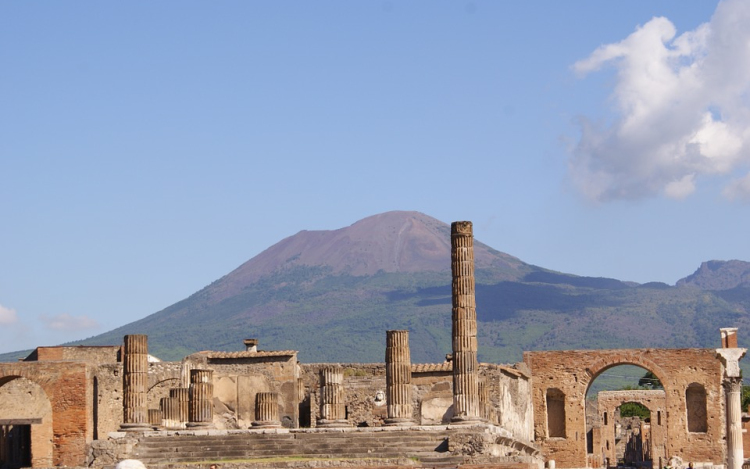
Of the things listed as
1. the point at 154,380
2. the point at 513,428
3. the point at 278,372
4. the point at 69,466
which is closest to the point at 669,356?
the point at 513,428

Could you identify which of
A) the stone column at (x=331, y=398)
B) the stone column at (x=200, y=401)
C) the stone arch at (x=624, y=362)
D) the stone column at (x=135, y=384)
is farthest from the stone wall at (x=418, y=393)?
the stone column at (x=135, y=384)

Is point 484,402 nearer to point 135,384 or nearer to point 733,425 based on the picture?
point 733,425

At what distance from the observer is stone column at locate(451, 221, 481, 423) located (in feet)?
135

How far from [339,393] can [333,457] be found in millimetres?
5073

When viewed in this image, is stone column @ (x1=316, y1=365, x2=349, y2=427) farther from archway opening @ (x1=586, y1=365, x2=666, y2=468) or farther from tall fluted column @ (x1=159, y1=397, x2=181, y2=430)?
archway opening @ (x1=586, y1=365, x2=666, y2=468)

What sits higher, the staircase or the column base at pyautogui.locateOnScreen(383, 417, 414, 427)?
the column base at pyautogui.locateOnScreen(383, 417, 414, 427)

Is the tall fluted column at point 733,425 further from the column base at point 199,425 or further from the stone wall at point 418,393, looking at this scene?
the column base at point 199,425

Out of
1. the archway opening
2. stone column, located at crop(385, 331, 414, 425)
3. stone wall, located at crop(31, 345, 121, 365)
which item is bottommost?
the archway opening

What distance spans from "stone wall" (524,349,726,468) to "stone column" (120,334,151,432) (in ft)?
56.8

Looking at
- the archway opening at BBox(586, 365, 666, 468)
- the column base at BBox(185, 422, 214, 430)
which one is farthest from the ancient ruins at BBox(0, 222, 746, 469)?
the archway opening at BBox(586, 365, 666, 468)

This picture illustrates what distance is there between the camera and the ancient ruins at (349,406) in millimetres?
38812

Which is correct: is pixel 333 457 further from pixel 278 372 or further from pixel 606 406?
pixel 606 406

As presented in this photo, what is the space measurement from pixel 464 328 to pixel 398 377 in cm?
221

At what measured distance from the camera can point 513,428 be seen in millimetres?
50719
